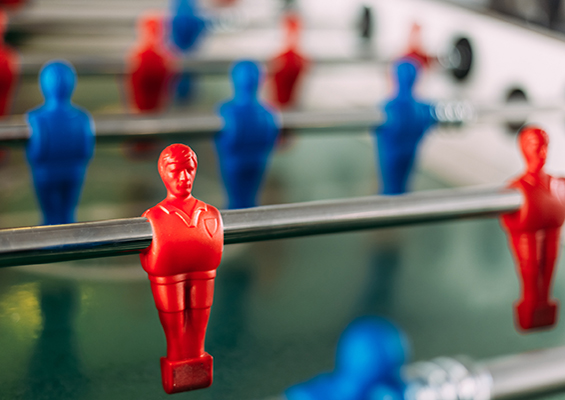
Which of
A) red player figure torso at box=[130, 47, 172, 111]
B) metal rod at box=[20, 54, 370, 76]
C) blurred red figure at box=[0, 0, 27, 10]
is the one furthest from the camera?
blurred red figure at box=[0, 0, 27, 10]

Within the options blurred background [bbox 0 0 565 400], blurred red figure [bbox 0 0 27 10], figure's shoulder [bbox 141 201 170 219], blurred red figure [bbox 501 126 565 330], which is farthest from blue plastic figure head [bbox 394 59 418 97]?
blurred red figure [bbox 0 0 27 10]

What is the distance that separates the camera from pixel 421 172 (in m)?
1.60

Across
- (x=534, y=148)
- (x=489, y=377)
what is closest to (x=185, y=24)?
(x=534, y=148)

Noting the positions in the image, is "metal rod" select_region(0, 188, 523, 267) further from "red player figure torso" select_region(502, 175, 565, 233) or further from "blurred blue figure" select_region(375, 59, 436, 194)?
"blurred blue figure" select_region(375, 59, 436, 194)

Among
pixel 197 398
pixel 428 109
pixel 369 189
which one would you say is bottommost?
pixel 197 398

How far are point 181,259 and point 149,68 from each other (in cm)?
81

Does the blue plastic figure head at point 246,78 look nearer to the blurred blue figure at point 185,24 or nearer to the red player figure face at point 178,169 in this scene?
the red player figure face at point 178,169

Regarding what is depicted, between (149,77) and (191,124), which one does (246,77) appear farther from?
(149,77)

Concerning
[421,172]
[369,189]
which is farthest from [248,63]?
[421,172]

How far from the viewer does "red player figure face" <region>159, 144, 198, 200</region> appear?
0.47 meters

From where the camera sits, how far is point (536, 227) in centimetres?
60

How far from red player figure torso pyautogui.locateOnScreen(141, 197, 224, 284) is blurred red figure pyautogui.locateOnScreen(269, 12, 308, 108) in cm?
90

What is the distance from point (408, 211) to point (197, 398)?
334 millimetres

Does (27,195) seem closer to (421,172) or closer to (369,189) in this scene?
(369,189)
